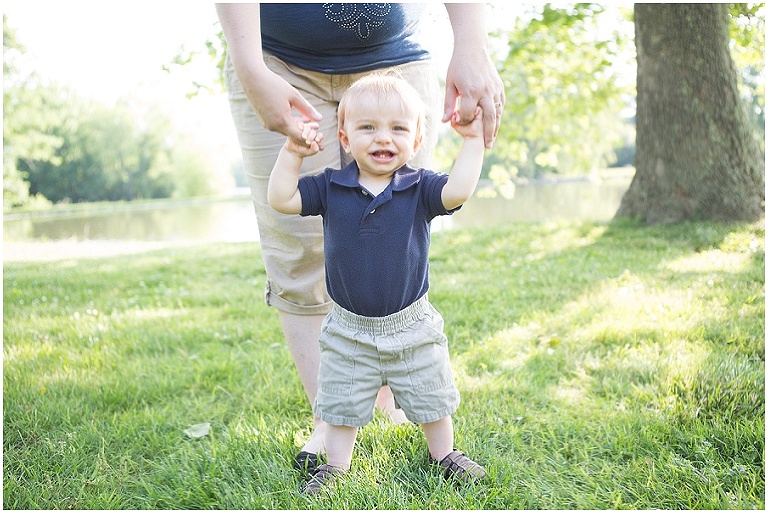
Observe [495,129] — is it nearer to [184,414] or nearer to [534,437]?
[534,437]

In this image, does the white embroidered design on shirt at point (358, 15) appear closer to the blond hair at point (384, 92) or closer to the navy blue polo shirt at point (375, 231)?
the blond hair at point (384, 92)

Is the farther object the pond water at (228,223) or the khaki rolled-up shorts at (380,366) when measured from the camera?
the pond water at (228,223)

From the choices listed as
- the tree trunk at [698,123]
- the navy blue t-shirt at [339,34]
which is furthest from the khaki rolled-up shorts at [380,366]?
the tree trunk at [698,123]

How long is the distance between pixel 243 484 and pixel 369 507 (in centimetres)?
44

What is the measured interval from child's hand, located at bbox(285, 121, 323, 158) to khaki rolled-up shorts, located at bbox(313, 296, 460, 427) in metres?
0.48

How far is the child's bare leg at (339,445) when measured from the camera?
1.91 metres

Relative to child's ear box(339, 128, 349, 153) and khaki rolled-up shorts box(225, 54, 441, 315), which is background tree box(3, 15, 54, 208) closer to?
khaki rolled-up shorts box(225, 54, 441, 315)

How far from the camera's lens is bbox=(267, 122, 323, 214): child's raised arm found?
1700mm

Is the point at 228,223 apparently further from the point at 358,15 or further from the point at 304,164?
the point at 358,15

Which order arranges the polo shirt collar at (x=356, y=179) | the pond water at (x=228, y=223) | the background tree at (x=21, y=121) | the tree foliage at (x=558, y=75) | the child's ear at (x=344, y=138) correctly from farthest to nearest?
the background tree at (x=21, y=121) < the pond water at (x=228, y=223) < the tree foliage at (x=558, y=75) < the child's ear at (x=344, y=138) < the polo shirt collar at (x=356, y=179)

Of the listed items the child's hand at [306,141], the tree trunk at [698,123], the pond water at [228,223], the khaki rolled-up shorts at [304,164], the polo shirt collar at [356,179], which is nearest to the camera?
the child's hand at [306,141]

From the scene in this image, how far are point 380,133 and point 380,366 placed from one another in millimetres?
680

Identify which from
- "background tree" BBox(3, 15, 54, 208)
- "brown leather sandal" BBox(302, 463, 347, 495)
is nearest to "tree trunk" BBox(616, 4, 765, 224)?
"brown leather sandal" BBox(302, 463, 347, 495)

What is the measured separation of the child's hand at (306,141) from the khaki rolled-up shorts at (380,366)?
1.56 feet
